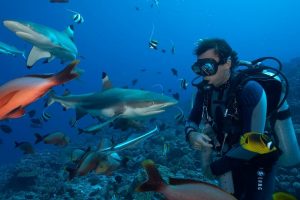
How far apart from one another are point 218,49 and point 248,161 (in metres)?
1.94

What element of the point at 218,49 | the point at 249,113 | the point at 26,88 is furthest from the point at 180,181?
the point at 218,49

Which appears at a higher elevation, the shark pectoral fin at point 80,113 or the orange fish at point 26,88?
the orange fish at point 26,88

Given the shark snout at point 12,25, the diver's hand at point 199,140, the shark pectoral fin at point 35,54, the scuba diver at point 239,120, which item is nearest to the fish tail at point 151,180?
the scuba diver at point 239,120

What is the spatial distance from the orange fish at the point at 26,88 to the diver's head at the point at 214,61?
328 cm

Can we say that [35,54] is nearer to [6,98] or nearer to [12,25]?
[12,25]

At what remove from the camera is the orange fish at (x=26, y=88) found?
5.93ft

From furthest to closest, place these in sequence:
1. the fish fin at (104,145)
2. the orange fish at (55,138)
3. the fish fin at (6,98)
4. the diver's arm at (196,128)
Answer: the orange fish at (55,138) < the fish fin at (104,145) < the diver's arm at (196,128) < the fish fin at (6,98)

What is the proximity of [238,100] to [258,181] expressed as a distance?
119 centimetres

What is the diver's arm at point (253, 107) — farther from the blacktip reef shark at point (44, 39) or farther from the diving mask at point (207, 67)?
the blacktip reef shark at point (44, 39)

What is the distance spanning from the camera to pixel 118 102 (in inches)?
209

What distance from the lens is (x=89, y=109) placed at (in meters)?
5.58

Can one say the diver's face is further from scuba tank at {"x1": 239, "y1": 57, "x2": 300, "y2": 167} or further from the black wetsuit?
scuba tank at {"x1": 239, "y1": 57, "x2": 300, "y2": 167}

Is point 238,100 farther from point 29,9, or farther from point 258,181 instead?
point 29,9

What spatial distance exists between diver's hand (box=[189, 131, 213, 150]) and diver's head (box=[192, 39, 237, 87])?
2.90 feet
